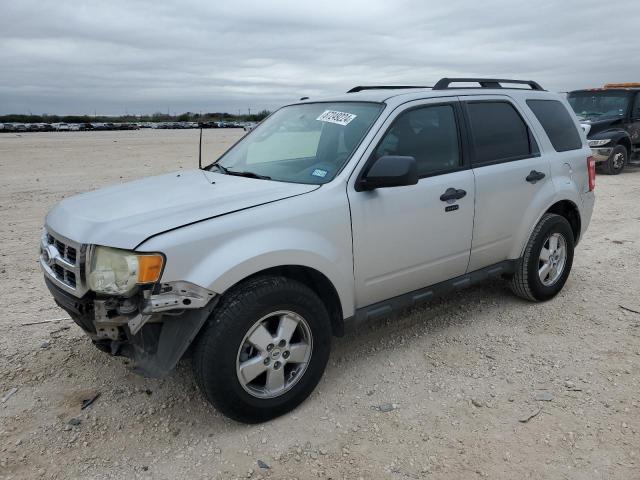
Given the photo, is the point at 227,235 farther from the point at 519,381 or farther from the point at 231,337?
the point at 519,381

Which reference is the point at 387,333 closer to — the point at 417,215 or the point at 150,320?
the point at 417,215

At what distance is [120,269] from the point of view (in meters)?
2.67

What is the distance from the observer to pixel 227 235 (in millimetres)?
2818

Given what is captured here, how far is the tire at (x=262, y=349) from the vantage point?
2.80 metres

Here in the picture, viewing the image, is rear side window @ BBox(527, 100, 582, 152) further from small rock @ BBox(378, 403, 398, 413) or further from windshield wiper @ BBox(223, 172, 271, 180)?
small rock @ BBox(378, 403, 398, 413)

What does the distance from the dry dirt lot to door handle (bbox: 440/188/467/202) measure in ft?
3.69

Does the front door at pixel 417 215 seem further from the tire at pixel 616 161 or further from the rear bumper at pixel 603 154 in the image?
the tire at pixel 616 161

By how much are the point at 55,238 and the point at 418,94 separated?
2.56m

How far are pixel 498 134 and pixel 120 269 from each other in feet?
10.0

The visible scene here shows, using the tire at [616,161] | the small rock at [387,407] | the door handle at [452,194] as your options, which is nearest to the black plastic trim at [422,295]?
the small rock at [387,407]

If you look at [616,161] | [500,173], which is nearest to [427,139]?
[500,173]

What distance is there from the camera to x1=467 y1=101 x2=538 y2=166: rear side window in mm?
4105

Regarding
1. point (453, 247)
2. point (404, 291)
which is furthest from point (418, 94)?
point (404, 291)

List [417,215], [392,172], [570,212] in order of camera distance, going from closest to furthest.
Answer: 1. [392,172]
2. [417,215]
3. [570,212]
